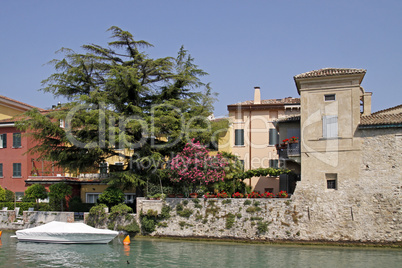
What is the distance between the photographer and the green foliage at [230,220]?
26922 mm

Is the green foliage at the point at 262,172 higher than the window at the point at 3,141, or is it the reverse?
the window at the point at 3,141

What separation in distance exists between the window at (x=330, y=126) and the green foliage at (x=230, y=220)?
7505 millimetres

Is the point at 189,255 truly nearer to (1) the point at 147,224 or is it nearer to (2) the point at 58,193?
(1) the point at 147,224

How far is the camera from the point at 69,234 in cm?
2634

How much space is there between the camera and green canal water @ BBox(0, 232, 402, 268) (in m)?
21.0

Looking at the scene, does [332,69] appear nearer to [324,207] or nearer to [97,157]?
[324,207]

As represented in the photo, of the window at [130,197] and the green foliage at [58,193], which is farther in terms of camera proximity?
the window at [130,197]

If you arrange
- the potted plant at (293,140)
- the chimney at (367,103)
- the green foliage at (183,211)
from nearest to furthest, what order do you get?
1. the potted plant at (293,140)
2. the chimney at (367,103)
3. the green foliage at (183,211)

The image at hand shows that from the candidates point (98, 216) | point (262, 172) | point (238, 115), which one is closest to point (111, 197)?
point (98, 216)

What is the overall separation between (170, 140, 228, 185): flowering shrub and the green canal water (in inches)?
170

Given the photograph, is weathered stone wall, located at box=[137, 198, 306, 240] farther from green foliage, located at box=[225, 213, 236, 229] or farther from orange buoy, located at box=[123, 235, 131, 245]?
orange buoy, located at box=[123, 235, 131, 245]

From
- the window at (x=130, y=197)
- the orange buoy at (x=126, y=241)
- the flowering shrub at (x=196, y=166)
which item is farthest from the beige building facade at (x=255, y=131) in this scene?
the orange buoy at (x=126, y=241)

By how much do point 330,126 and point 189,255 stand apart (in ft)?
37.3

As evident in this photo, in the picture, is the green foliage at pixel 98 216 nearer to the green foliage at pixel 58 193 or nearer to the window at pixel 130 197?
the green foliage at pixel 58 193
